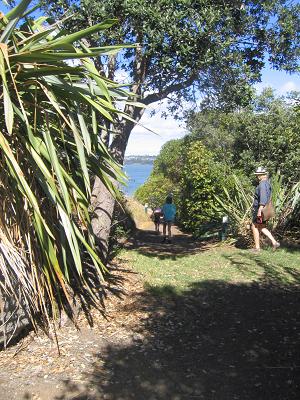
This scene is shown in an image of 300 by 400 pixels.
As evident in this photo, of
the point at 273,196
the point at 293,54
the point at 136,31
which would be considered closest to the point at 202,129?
the point at 273,196

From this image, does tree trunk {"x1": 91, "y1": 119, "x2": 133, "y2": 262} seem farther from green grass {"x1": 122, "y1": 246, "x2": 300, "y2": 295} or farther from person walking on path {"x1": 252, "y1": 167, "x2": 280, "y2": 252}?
person walking on path {"x1": 252, "y1": 167, "x2": 280, "y2": 252}

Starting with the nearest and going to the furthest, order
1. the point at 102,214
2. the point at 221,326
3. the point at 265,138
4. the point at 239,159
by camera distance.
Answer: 1. the point at 221,326
2. the point at 102,214
3. the point at 265,138
4. the point at 239,159

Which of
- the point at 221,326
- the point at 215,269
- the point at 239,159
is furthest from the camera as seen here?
the point at 239,159

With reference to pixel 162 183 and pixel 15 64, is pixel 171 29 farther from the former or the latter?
pixel 162 183

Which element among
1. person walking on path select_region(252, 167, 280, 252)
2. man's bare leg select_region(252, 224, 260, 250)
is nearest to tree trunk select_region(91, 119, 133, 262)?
person walking on path select_region(252, 167, 280, 252)

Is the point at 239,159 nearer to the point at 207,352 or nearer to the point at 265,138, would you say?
Answer: the point at 265,138

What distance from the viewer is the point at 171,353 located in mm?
4316

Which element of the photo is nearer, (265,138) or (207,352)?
(207,352)

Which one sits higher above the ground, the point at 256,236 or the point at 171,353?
the point at 256,236

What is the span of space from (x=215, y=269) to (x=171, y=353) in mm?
2928

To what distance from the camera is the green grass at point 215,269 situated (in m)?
6.31

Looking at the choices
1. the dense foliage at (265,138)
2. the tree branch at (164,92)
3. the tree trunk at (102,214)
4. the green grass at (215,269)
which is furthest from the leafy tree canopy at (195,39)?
the dense foliage at (265,138)

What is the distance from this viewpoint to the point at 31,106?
4.08 metres

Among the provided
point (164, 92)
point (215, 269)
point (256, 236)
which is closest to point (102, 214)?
point (215, 269)
